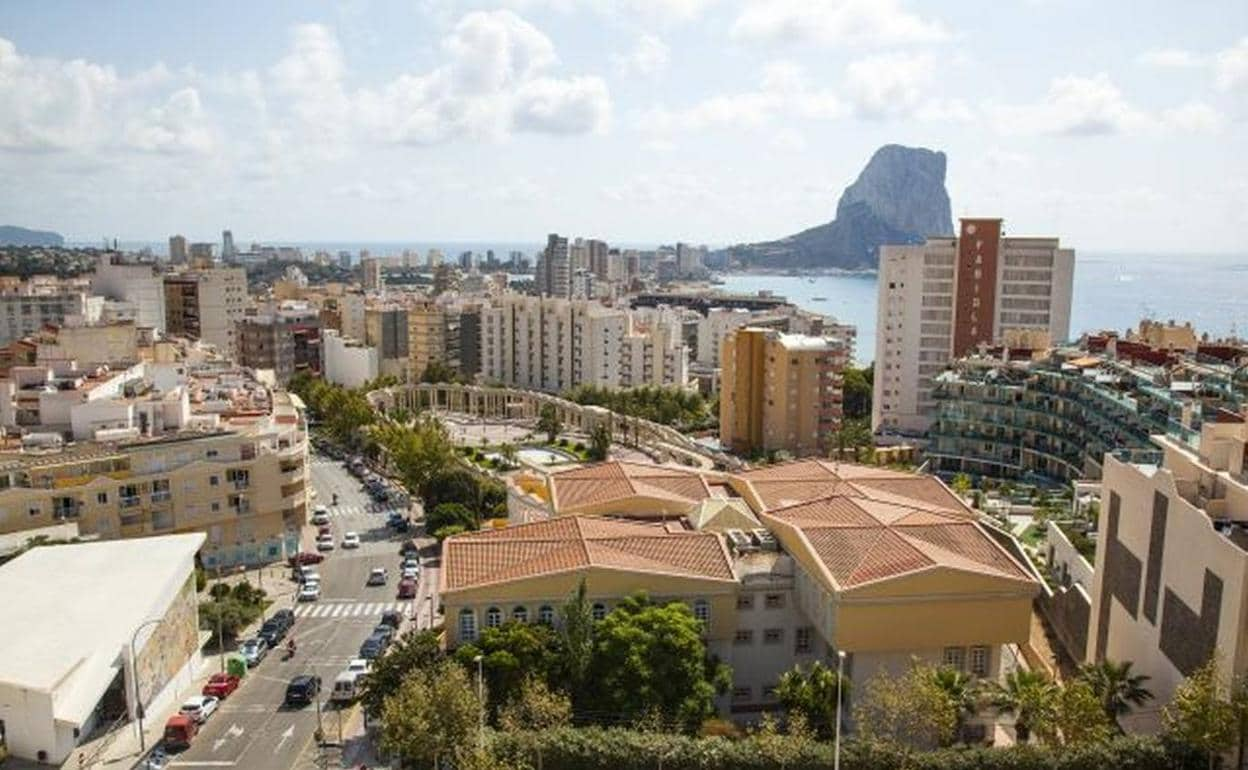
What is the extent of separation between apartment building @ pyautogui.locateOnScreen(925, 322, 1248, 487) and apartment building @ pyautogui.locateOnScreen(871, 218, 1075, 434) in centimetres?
1007

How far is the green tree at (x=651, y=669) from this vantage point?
81.7ft

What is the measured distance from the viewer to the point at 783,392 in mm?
66875

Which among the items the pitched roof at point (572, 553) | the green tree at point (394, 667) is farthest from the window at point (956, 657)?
the green tree at point (394, 667)

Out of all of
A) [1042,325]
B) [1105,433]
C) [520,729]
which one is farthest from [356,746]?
[1042,325]

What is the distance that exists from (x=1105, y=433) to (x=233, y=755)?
40.3 meters

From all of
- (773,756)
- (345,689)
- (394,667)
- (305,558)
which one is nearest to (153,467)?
(305,558)

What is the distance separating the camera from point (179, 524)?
43.4 m

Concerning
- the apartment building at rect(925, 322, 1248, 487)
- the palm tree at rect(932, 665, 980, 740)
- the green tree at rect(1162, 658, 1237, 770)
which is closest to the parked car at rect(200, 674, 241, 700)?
the palm tree at rect(932, 665, 980, 740)

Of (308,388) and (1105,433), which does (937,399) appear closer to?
(1105,433)

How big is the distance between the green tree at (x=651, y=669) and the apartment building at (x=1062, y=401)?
87.8 feet

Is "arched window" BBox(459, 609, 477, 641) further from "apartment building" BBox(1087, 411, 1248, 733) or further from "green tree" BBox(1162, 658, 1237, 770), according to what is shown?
"green tree" BBox(1162, 658, 1237, 770)

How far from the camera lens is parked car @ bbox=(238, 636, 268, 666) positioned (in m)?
33.6

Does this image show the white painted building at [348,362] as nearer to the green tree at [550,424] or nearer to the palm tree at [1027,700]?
the green tree at [550,424]

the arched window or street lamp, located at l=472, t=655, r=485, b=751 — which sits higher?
the arched window
